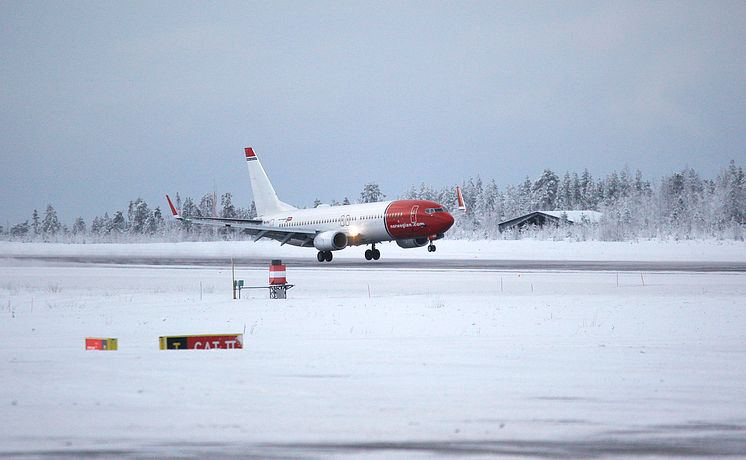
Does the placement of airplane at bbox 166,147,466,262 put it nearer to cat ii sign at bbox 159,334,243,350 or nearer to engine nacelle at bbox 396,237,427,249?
engine nacelle at bbox 396,237,427,249

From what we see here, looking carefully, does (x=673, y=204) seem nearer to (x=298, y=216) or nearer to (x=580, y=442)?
(x=298, y=216)

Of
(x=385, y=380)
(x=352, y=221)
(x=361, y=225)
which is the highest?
(x=352, y=221)

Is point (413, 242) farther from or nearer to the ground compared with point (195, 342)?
farther from the ground

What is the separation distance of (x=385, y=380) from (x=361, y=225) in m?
47.3

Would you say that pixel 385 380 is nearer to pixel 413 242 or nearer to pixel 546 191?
pixel 413 242

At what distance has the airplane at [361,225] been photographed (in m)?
56.2

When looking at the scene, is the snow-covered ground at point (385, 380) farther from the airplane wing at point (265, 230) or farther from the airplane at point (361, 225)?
the airplane wing at point (265, 230)

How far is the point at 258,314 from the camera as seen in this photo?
21922 mm

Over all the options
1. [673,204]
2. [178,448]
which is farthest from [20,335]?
[673,204]

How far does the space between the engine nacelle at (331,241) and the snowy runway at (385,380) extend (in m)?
34.1

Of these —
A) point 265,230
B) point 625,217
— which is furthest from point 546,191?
point 265,230

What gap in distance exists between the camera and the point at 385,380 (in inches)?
453

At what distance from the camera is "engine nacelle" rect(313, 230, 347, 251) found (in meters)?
59.0

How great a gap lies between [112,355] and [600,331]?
31.1ft
